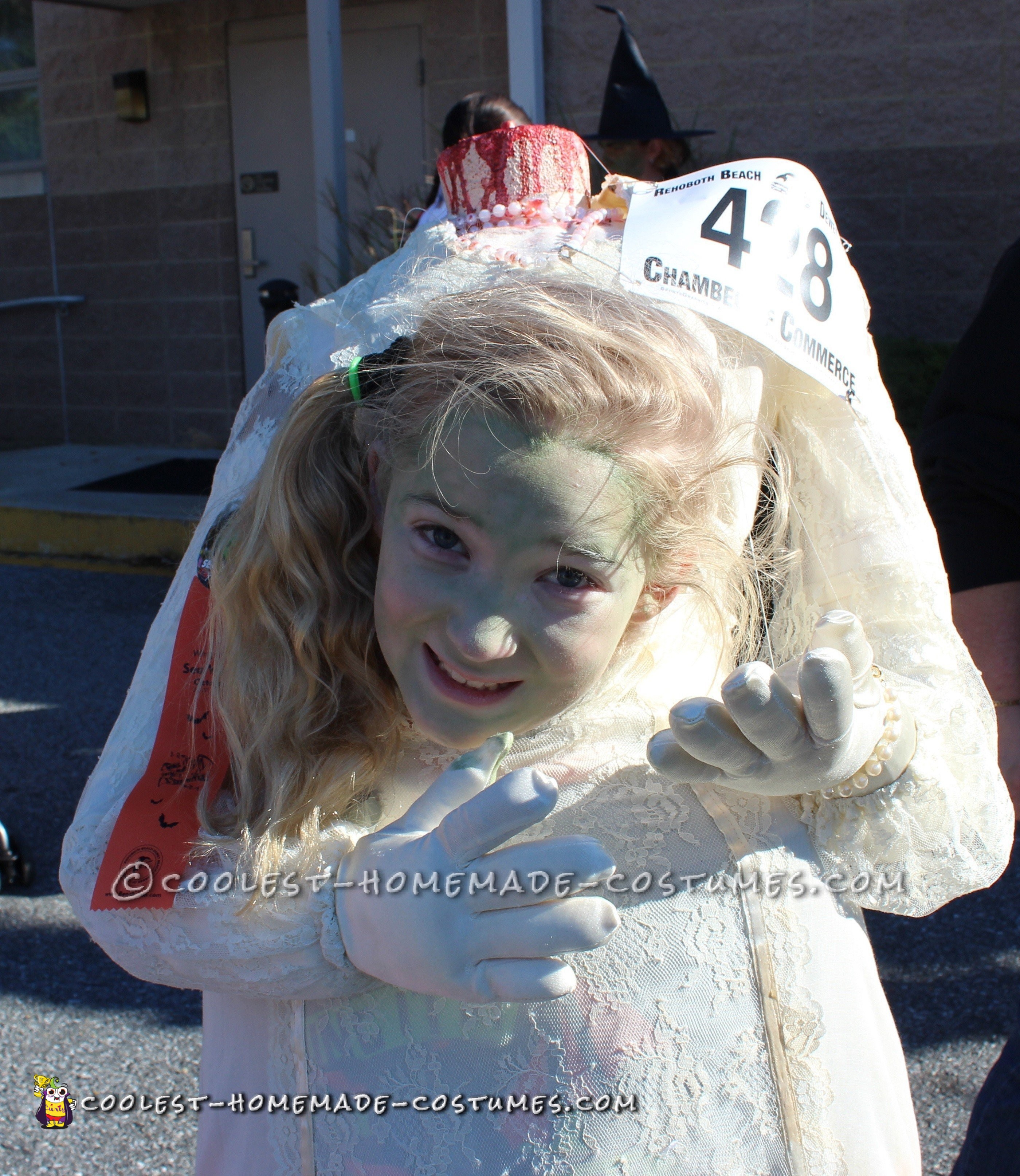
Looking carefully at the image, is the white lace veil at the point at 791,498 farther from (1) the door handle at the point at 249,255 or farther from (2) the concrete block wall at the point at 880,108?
(1) the door handle at the point at 249,255

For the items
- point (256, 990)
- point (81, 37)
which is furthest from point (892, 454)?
point (81, 37)

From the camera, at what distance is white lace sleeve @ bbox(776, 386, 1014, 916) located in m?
1.14

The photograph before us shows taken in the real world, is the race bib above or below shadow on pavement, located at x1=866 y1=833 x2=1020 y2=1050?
above

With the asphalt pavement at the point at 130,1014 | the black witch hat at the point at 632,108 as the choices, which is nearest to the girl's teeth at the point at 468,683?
the asphalt pavement at the point at 130,1014

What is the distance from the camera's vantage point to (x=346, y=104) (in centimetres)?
769

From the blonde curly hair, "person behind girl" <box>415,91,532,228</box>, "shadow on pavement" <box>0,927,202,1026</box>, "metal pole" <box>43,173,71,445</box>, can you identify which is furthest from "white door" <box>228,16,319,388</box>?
the blonde curly hair

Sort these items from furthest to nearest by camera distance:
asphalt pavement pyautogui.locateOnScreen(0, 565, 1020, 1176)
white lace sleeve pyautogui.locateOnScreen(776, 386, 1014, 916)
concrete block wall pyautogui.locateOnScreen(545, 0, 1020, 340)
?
concrete block wall pyautogui.locateOnScreen(545, 0, 1020, 340), asphalt pavement pyautogui.locateOnScreen(0, 565, 1020, 1176), white lace sleeve pyautogui.locateOnScreen(776, 386, 1014, 916)

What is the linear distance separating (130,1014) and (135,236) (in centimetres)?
703

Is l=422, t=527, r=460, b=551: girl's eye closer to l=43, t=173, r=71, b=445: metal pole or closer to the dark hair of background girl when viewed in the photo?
the dark hair of background girl

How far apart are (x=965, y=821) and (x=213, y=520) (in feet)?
2.92

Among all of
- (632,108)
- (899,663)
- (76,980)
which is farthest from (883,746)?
(632,108)

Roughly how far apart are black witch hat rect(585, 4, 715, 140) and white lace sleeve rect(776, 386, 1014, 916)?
3733 millimetres

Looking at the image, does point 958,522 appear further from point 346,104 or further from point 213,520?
point 346,104

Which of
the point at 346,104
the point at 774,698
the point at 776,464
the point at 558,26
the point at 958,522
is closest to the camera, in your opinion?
the point at 774,698
